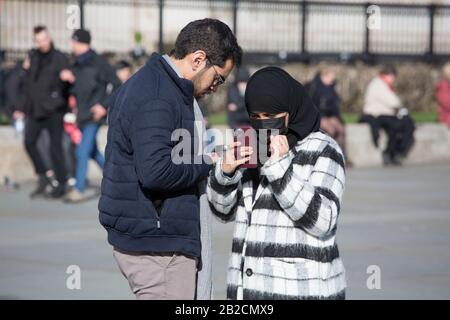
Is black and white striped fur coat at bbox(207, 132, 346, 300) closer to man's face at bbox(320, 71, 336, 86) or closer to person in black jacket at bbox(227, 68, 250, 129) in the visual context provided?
person in black jacket at bbox(227, 68, 250, 129)

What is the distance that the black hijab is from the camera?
4.75 meters

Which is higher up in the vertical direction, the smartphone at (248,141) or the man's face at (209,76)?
the man's face at (209,76)

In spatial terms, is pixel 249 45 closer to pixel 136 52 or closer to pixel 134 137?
pixel 136 52

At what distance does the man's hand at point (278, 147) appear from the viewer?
4672 millimetres

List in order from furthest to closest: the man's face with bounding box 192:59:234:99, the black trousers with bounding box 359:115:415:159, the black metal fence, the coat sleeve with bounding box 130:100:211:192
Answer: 1. the black metal fence
2. the black trousers with bounding box 359:115:415:159
3. the man's face with bounding box 192:59:234:99
4. the coat sleeve with bounding box 130:100:211:192

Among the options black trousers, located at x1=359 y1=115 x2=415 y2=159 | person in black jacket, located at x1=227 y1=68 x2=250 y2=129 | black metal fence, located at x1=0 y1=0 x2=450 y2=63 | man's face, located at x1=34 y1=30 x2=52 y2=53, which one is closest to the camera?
man's face, located at x1=34 y1=30 x2=52 y2=53

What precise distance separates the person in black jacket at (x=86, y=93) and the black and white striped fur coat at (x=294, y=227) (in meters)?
7.68

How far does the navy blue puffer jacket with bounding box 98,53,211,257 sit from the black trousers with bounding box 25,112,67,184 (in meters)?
8.03

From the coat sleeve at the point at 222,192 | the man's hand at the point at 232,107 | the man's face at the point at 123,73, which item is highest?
the man's face at the point at 123,73

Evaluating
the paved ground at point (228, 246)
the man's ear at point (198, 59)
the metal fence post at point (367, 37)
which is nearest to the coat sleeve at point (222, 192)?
the man's ear at point (198, 59)

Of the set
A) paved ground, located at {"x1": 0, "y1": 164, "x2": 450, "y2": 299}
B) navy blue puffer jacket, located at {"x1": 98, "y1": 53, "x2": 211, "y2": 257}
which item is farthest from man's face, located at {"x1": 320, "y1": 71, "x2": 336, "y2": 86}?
navy blue puffer jacket, located at {"x1": 98, "y1": 53, "x2": 211, "y2": 257}

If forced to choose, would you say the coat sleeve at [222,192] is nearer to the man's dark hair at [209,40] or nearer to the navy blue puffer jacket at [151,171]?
the navy blue puffer jacket at [151,171]

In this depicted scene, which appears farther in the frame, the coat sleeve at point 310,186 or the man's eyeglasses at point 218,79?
the man's eyeglasses at point 218,79

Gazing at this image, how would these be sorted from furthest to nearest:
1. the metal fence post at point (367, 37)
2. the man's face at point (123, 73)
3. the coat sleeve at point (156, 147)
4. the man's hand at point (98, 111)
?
the metal fence post at point (367, 37) < the man's face at point (123, 73) < the man's hand at point (98, 111) < the coat sleeve at point (156, 147)
